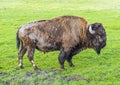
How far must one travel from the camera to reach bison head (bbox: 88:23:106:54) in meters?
13.8

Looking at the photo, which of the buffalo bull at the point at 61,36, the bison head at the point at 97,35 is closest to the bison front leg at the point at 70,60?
the buffalo bull at the point at 61,36

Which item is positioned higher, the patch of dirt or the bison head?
the bison head

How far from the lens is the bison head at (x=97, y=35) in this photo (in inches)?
545

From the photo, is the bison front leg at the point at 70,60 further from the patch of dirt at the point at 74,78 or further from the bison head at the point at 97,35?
the patch of dirt at the point at 74,78

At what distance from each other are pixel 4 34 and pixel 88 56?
29.6ft

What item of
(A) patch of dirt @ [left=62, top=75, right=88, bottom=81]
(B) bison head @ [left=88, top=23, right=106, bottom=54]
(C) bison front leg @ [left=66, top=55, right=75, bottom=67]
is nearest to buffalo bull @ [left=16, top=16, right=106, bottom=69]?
(B) bison head @ [left=88, top=23, right=106, bottom=54]

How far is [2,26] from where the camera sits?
28391 millimetres

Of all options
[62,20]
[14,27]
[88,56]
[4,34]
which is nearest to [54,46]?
[62,20]

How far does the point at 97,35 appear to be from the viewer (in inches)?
555

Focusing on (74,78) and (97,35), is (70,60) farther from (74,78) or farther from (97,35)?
(74,78)

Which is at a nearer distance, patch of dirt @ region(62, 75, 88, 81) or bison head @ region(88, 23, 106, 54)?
patch of dirt @ region(62, 75, 88, 81)

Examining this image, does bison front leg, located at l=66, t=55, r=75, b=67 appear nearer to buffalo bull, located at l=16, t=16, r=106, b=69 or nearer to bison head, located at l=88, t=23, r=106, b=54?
buffalo bull, located at l=16, t=16, r=106, b=69

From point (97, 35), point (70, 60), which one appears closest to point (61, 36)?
point (70, 60)

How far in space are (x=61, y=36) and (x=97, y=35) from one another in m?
1.34
